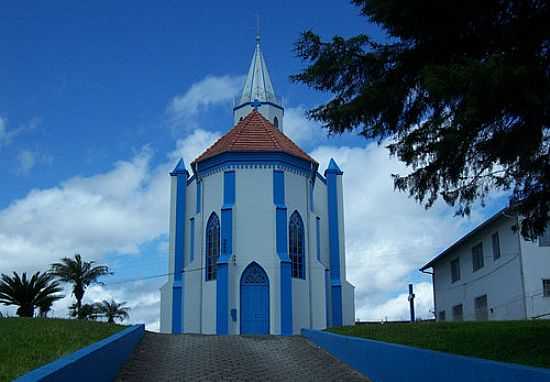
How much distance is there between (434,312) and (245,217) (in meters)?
17.0

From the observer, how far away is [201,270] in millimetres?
27766

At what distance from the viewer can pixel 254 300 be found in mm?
26375

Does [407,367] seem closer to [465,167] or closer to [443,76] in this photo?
[465,167]

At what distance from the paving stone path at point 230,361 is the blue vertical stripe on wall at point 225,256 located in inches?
300

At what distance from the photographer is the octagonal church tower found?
26281mm

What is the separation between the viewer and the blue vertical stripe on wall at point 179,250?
1096 inches

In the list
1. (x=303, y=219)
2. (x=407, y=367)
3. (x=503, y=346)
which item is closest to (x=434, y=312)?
(x=303, y=219)

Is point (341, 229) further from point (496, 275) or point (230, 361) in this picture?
point (230, 361)

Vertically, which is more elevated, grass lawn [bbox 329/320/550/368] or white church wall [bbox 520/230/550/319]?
white church wall [bbox 520/230/550/319]

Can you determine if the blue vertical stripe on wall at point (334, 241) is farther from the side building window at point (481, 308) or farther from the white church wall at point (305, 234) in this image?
the side building window at point (481, 308)

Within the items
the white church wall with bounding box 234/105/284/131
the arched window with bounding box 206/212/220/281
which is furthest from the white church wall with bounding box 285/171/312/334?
the white church wall with bounding box 234/105/284/131

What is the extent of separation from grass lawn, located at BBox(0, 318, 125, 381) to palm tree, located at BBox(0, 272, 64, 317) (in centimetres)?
811

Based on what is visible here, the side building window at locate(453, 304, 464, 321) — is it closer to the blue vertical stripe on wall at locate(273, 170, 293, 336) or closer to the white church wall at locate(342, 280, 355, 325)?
the white church wall at locate(342, 280, 355, 325)

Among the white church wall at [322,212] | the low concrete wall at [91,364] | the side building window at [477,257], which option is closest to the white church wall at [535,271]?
the side building window at [477,257]
